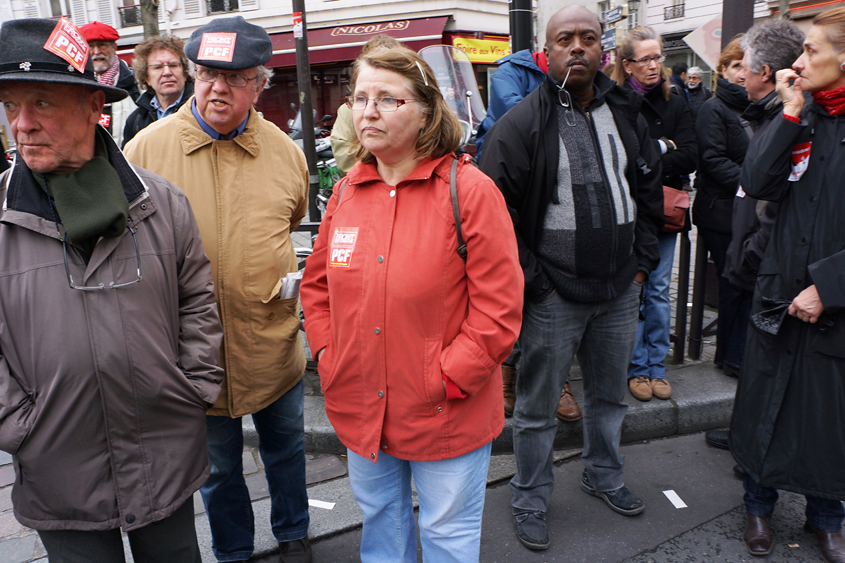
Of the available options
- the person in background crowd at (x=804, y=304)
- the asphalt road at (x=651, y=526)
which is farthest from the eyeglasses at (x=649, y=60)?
the asphalt road at (x=651, y=526)

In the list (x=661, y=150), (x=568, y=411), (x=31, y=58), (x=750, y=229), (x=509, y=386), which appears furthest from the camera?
(x=509, y=386)

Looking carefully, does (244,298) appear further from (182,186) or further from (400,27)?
(400,27)

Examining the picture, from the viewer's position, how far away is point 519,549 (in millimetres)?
2863

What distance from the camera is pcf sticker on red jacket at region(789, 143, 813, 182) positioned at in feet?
8.40

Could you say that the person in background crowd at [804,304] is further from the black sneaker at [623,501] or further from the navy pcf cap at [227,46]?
the navy pcf cap at [227,46]

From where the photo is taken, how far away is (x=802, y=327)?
2.59 metres

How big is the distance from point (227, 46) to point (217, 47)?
3 centimetres

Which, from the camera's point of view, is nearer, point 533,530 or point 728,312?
point 533,530

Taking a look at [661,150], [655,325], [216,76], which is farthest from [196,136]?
[655,325]

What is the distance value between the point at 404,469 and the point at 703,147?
2842mm

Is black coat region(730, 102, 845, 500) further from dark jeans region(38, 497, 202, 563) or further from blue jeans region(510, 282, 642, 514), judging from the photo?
dark jeans region(38, 497, 202, 563)

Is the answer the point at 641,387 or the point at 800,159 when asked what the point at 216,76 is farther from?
the point at 641,387

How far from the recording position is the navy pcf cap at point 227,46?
2.24m

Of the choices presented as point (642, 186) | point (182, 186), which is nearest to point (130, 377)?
point (182, 186)
